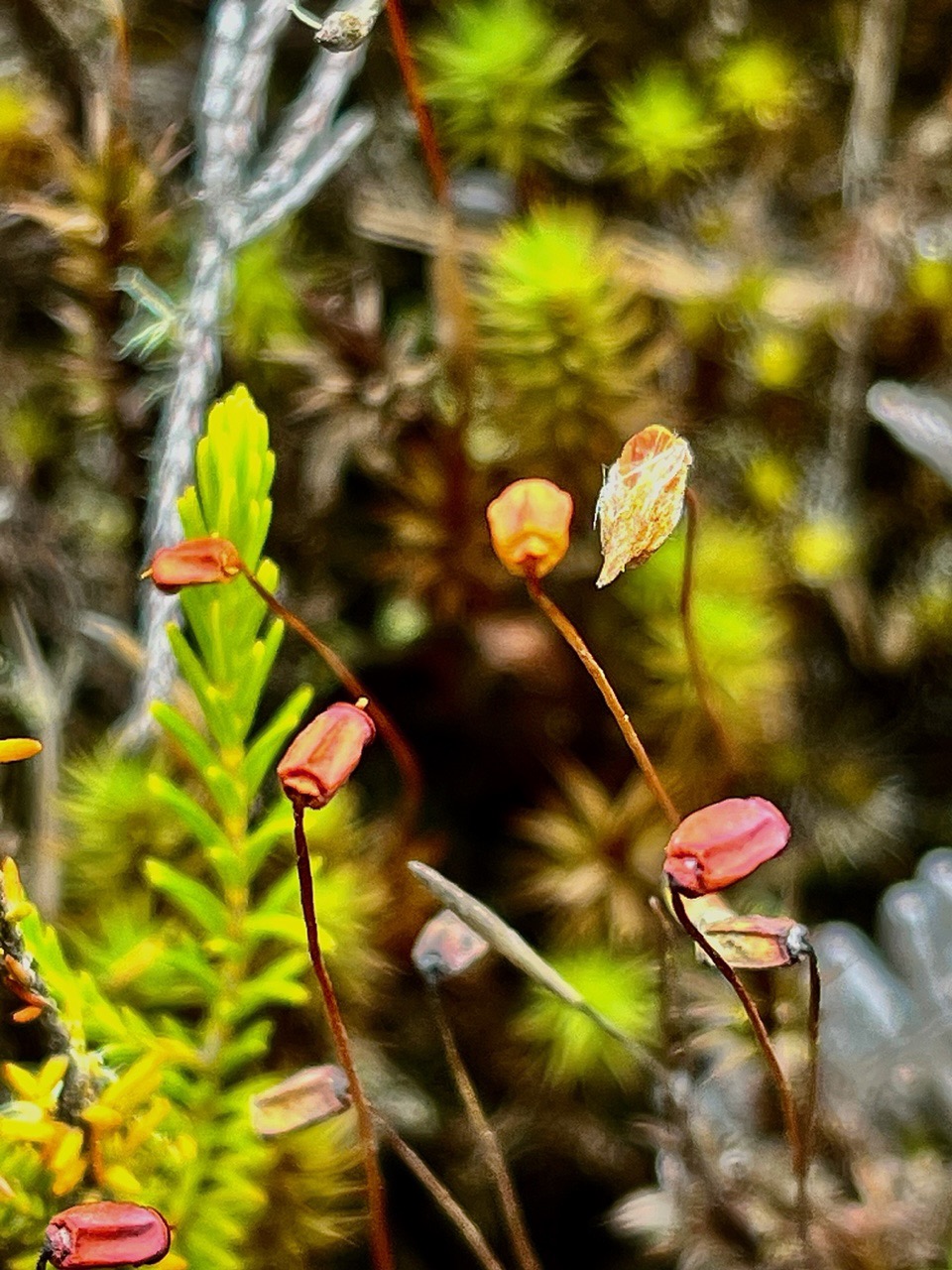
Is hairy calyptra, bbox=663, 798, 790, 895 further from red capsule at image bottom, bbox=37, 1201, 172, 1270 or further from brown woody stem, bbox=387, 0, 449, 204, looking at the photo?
brown woody stem, bbox=387, 0, 449, 204

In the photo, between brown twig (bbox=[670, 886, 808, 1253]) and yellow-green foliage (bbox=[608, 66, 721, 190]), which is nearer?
brown twig (bbox=[670, 886, 808, 1253])

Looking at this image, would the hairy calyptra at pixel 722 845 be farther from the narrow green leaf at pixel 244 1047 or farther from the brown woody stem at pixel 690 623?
the narrow green leaf at pixel 244 1047

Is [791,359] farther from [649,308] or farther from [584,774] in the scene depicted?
[584,774]

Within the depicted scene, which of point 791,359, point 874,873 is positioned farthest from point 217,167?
point 874,873

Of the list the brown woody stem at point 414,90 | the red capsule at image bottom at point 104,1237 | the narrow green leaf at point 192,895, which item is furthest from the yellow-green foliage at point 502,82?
the red capsule at image bottom at point 104,1237

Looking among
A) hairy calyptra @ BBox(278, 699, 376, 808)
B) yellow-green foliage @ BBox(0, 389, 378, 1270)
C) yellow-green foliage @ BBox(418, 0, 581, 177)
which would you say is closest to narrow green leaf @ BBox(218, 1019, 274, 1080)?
yellow-green foliage @ BBox(0, 389, 378, 1270)

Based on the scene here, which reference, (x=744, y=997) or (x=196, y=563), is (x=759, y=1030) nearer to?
(x=744, y=997)
